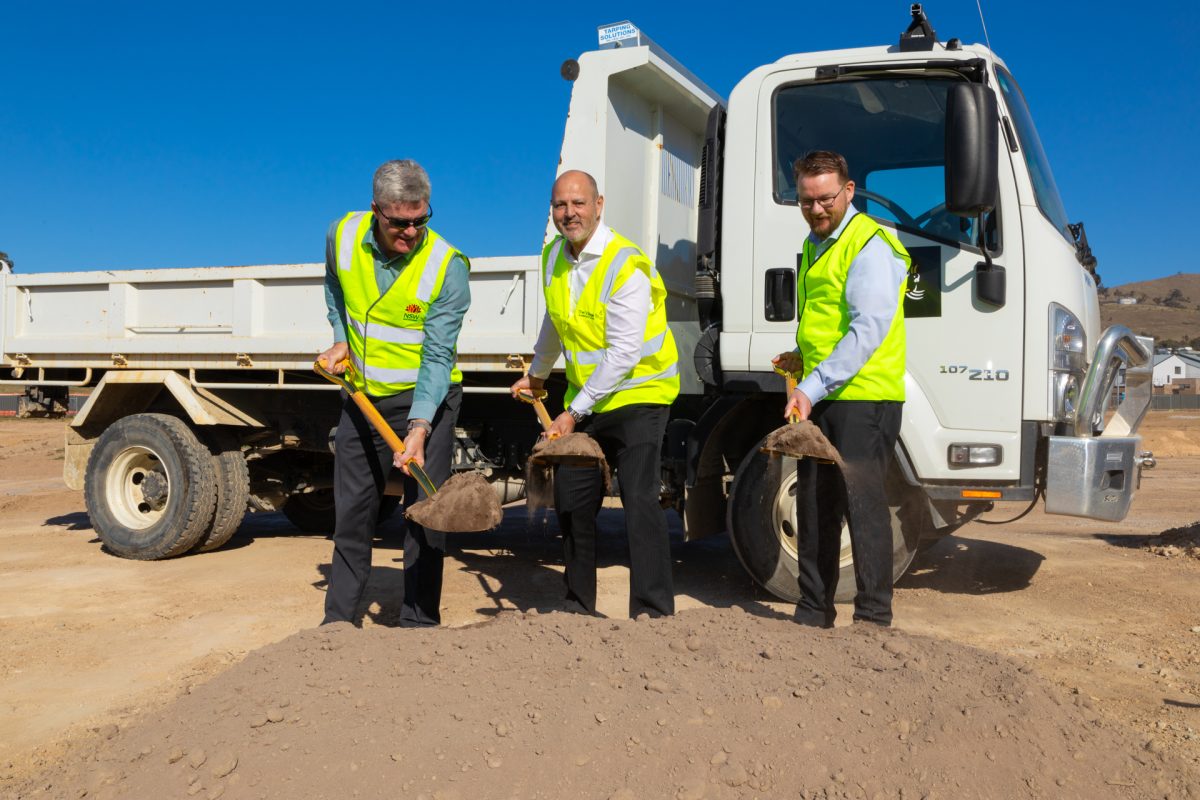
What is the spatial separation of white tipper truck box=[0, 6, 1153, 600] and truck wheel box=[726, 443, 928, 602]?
11 millimetres

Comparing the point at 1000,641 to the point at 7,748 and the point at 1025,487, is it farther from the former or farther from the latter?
the point at 7,748

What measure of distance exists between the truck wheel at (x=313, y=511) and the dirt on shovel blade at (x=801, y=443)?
15.9 ft

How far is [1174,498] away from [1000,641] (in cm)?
828

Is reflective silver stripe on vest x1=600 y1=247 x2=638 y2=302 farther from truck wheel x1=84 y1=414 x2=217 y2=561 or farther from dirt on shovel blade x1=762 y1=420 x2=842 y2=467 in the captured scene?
truck wheel x1=84 y1=414 x2=217 y2=561

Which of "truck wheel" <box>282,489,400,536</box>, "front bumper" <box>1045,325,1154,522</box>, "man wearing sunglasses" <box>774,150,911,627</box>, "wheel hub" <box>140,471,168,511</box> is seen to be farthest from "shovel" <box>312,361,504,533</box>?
"truck wheel" <box>282,489,400,536</box>

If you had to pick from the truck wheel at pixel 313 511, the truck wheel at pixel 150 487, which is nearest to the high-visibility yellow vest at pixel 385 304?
the truck wheel at pixel 150 487

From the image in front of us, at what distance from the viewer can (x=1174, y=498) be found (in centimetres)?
1130

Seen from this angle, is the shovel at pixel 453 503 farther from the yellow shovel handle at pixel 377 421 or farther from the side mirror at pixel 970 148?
the side mirror at pixel 970 148

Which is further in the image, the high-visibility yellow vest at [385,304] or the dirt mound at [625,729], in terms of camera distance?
the high-visibility yellow vest at [385,304]

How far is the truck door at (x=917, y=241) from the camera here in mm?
4555

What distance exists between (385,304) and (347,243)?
29cm

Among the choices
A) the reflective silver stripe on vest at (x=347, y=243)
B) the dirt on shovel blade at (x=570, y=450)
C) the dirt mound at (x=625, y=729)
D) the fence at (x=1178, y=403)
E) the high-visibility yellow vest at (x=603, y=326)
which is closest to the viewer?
the dirt mound at (x=625, y=729)

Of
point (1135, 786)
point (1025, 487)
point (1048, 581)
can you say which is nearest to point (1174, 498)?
point (1048, 581)

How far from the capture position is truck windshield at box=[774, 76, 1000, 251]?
4.67 metres
